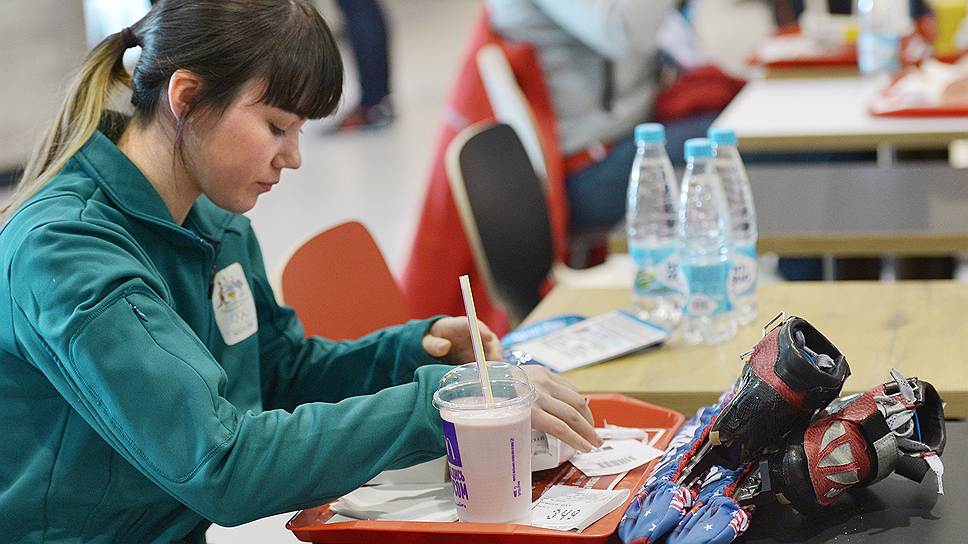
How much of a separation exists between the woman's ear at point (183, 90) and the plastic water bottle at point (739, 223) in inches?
31.8

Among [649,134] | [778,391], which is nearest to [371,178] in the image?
[649,134]

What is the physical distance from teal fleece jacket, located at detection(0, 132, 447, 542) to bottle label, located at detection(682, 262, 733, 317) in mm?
606

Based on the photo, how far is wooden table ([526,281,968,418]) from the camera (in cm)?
155

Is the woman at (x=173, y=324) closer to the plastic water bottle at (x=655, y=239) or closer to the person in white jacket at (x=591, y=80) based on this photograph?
the plastic water bottle at (x=655, y=239)

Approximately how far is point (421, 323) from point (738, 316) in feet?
1.69

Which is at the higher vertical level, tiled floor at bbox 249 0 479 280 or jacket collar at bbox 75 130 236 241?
jacket collar at bbox 75 130 236 241

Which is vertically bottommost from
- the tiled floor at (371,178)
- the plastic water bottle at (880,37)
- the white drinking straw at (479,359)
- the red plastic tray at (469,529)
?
the tiled floor at (371,178)

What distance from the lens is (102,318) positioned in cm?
114

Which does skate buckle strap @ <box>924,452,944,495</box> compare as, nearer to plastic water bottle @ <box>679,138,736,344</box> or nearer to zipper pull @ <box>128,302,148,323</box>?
plastic water bottle @ <box>679,138,736,344</box>

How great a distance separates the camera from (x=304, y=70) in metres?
1.33

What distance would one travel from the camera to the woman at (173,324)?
1141 millimetres

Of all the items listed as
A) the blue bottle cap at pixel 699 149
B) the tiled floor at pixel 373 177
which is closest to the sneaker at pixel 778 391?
the blue bottle cap at pixel 699 149

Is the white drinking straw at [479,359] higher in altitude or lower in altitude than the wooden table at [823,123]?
higher

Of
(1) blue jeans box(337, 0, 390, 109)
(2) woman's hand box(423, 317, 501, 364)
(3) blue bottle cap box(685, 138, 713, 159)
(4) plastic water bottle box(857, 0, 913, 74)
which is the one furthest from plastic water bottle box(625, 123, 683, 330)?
(1) blue jeans box(337, 0, 390, 109)
